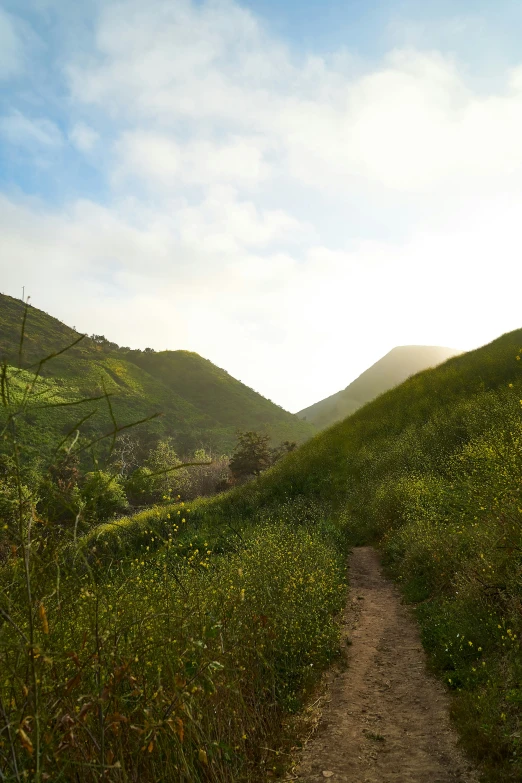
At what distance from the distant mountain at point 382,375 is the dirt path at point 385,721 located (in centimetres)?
12030

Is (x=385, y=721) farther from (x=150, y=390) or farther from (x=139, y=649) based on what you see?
(x=150, y=390)

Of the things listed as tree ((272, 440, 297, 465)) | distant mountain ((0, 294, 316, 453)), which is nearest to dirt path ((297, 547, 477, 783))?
tree ((272, 440, 297, 465))

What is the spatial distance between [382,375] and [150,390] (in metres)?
87.5

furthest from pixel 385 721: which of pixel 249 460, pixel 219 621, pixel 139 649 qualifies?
pixel 249 460

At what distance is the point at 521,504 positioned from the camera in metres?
6.95

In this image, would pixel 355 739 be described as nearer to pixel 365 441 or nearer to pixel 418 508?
pixel 418 508

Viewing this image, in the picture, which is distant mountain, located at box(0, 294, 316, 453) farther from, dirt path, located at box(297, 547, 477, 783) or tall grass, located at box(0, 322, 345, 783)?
dirt path, located at box(297, 547, 477, 783)

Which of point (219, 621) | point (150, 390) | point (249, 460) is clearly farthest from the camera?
point (150, 390)

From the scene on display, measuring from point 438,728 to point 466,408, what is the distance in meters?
18.1

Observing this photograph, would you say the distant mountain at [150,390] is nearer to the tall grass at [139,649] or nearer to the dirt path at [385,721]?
the tall grass at [139,649]

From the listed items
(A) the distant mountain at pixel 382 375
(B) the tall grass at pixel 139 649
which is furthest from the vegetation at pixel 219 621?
(A) the distant mountain at pixel 382 375

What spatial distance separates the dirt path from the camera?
452cm

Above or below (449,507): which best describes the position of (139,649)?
above

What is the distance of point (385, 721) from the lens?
548 centimetres
